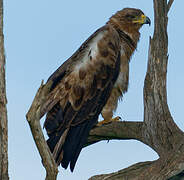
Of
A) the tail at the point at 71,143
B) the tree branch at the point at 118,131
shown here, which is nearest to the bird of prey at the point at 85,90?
the tail at the point at 71,143

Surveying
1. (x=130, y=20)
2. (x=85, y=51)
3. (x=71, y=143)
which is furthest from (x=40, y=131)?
(x=130, y=20)

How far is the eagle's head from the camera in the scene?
10.0 metres

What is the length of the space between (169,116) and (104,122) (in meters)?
1.52

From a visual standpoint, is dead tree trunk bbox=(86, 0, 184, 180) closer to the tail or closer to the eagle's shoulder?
the tail

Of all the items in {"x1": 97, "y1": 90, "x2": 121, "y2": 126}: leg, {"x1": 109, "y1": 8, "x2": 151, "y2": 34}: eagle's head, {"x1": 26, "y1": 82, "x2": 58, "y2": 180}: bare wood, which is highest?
{"x1": 109, "y1": 8, "x2": 151, "y2": 34}: eagle's head

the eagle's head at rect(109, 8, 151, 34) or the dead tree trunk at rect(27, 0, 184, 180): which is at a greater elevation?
the eagle's head at rect(109, 8, 151, 34)

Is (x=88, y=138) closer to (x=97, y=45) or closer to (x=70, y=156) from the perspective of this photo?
(x=70, y=156)

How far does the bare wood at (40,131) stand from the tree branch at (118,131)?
334cm

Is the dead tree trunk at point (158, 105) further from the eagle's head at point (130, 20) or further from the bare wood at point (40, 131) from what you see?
the bare wood at point (40, 131)

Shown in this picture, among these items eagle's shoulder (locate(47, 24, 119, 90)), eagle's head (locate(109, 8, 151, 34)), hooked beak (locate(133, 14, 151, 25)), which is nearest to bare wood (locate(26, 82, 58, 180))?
eagle's shoulder (locate(47, 24, 119, 90))

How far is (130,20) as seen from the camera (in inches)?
398

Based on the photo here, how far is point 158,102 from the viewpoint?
8039mm

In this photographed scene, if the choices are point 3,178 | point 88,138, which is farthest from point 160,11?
point 3,178

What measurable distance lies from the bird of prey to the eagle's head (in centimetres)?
30
